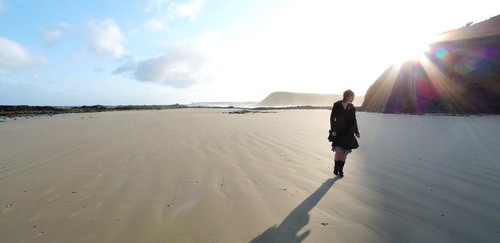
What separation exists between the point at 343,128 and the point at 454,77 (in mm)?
19594

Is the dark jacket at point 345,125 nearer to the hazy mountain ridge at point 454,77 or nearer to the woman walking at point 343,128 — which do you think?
the woman walking at point 343,128

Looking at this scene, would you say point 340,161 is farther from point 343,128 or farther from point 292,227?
point 292,227

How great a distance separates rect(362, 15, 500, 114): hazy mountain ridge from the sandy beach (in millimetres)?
13018

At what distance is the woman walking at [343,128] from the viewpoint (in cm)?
553

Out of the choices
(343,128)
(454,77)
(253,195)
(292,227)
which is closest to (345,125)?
(343,128)

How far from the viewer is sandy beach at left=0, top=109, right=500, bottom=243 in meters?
3.29

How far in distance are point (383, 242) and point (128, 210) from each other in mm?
3196

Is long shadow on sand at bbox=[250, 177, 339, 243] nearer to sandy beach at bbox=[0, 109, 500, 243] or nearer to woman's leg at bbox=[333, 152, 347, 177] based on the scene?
sandy beach at bbox=[0, 109, 500, 243]

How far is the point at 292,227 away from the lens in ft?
11.1

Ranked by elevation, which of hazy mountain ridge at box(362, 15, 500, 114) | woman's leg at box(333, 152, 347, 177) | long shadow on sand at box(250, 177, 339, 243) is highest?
hazy mountain ridge at box(362, 15, 500, 114)

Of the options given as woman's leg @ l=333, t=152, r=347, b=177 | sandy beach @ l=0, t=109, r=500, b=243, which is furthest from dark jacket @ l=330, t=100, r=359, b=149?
sandy beach @ l=0, t=109, r=500, b=243

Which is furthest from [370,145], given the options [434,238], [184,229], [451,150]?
[184,229]

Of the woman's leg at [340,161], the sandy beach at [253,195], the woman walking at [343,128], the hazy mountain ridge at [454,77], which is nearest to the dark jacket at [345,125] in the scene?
the woman walking at [343,128]

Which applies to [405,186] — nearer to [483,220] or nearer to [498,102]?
[483,220]
